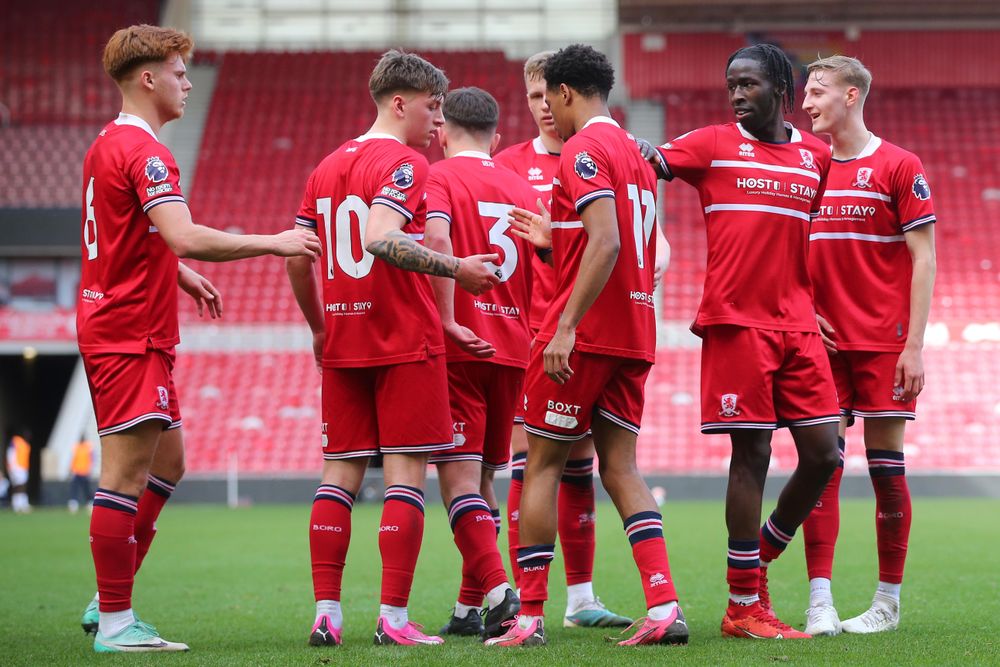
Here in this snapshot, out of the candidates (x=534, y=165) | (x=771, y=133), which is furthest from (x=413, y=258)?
(x=534, y=165)

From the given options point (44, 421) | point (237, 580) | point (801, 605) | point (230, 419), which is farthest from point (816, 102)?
point (44, 421)

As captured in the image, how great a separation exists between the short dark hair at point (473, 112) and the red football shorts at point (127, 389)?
1836 mm

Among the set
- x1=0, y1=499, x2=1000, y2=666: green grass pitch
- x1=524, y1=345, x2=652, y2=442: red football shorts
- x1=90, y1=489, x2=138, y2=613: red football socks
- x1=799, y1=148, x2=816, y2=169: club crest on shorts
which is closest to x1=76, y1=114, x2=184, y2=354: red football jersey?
x1=90, y1=489, x2=138, y2=613: red football socks

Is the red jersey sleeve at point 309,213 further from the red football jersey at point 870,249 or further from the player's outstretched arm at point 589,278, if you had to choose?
the red football jersey at point 870,249

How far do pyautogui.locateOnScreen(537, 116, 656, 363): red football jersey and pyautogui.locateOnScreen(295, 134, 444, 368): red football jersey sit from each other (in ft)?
1.84

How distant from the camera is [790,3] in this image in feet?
84.2

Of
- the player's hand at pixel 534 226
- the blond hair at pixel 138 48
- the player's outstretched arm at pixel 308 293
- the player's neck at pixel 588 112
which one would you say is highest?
the blond hair at pixel 138 48

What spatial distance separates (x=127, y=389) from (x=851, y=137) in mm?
3468

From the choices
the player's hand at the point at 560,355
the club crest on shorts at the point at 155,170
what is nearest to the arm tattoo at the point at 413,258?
the player's hand at the point at 560,355

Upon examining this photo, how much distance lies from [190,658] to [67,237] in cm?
2008

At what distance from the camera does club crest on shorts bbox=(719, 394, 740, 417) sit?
4875 mm

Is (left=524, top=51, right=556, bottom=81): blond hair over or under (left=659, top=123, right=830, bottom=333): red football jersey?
over

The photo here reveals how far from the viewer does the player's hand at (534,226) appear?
4941 mm

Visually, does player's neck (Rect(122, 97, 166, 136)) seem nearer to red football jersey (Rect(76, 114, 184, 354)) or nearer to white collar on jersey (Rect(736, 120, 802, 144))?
red football jersey (Rect(76, 114, 184, 354))
